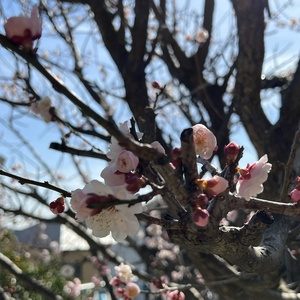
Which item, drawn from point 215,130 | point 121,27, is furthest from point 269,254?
point 121,27

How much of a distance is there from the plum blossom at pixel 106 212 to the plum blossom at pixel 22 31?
1.01 feet

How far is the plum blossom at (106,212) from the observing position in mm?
875

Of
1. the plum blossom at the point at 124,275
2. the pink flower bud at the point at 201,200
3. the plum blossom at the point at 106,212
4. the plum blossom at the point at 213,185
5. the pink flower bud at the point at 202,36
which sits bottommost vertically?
the pink flower bud at the point at 201,200

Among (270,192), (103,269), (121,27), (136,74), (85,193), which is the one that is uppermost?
(121,27)

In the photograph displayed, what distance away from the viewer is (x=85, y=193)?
92 centimetres

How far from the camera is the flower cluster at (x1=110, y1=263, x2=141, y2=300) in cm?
220

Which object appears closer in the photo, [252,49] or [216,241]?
[216,241]

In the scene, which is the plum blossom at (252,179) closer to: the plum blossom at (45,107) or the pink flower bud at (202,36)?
the plum blossom at (45,107)

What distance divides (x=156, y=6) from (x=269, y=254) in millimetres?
2750

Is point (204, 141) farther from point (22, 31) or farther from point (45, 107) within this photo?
point (22, 31)

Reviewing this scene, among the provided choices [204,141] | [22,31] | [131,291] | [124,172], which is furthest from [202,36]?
[22,31]

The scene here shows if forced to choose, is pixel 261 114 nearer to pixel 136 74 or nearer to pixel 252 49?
pixel 252 49

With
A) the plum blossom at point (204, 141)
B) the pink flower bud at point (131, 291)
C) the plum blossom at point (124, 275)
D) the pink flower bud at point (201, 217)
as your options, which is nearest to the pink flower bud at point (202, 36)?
the plum blossom at point (124, 275)

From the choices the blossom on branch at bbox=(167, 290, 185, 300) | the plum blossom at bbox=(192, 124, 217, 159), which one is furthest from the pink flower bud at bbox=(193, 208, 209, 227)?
the blossom on branch at bbox=(167, 290, 185, 300)
